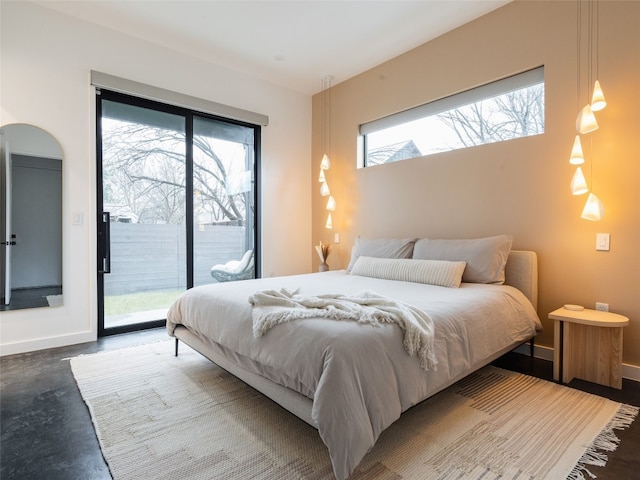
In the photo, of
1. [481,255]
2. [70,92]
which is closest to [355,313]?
[481,255]

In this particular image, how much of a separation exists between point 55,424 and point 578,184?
140 inches

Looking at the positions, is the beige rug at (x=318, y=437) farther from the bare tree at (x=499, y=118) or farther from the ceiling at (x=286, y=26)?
the ceiling at (x=286, y=26)

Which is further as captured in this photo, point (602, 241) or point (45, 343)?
point (45, 343)

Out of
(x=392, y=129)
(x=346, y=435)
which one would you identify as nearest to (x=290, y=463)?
(x=346, y=435)

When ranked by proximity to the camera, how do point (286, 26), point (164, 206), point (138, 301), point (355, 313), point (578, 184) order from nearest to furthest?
point (355, 313)
point (578, 184)
point (286, 26)
point (138, 301)
point (164, 206)

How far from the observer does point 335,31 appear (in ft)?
11.0

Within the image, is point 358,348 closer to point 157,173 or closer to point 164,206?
point 164,206

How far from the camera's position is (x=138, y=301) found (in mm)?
3619

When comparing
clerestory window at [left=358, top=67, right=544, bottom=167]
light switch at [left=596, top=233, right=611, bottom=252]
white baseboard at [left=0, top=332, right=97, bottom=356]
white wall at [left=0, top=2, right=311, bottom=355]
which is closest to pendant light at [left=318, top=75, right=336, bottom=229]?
clerestory window at [left=358, top=67, right=544, bottom=167]

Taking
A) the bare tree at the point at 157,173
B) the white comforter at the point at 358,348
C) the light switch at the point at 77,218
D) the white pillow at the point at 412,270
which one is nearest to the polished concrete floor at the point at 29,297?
the light switch at the point at 77,218

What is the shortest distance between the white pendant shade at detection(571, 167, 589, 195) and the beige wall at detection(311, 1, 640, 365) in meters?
0.18

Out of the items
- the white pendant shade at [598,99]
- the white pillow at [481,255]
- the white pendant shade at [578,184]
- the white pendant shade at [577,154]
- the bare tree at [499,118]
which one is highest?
the bare tree at [499,118]

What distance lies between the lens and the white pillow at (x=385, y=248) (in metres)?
3.31

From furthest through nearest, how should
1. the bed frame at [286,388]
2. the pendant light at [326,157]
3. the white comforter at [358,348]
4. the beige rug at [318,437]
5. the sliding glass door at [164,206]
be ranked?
the pendant light at [326,157] < the sliding glass door at [164,206] < the bed frame at [286,388] < the beige rug at [318,437] < the white comforter at [358,348]
